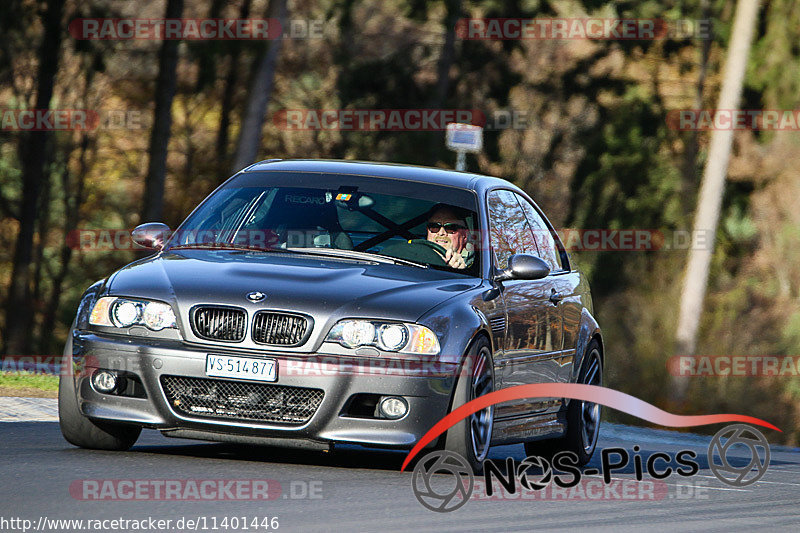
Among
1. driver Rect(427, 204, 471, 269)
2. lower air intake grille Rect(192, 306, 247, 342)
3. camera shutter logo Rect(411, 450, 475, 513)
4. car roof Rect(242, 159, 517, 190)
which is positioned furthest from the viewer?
car roof Rect(242, 159, 517, 190)

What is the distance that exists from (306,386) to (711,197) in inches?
700

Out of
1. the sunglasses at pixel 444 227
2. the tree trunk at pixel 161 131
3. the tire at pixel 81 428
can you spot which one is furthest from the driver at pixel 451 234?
the tree trunk at pixel 161 131

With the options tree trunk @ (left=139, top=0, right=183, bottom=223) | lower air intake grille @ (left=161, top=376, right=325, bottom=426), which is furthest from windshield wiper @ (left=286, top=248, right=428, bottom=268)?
tree trunk @ (left=139, top=0, right=183, bottom=223)

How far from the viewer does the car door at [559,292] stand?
Result: 10.3 meters

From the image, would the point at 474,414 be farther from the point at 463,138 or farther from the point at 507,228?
the point at 463,138

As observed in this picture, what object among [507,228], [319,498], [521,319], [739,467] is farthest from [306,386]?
[739,467]

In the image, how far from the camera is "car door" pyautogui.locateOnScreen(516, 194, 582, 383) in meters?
A: 10.3

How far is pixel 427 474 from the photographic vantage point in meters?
8.27

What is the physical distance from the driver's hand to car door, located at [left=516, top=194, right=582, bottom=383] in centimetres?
106

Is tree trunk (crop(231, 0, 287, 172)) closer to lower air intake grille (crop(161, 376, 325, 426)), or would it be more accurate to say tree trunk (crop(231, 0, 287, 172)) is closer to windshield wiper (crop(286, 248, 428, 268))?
windshield wiper (crop(286, 248, 428, 268))

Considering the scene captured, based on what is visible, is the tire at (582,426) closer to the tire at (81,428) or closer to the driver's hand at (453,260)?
the driver's hand at (453,260)

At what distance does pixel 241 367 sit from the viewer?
7.94 metres

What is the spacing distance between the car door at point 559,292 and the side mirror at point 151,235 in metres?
2.57

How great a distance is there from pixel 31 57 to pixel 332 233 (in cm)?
2912
